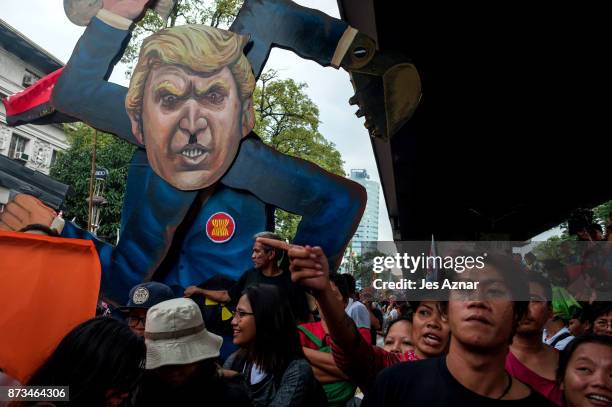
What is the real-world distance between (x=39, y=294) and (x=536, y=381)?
2.26m

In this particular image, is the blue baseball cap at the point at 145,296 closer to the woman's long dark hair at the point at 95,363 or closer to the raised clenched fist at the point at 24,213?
the woman's long dark hair at the point at 95,363

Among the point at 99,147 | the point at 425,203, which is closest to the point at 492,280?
the point at 99,147

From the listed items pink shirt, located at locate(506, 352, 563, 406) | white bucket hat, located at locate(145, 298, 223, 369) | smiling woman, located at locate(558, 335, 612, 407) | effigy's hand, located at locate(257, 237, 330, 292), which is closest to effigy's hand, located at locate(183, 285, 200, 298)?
white bucket hat, located at locate(145, 298, 223, 369)

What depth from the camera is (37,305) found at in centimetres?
189

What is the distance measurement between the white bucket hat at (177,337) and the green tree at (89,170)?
461 centimetres

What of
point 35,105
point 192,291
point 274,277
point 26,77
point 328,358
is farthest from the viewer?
point 26,77

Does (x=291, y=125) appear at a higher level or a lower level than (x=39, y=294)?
higher

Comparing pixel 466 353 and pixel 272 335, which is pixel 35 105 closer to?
pixel 272 335

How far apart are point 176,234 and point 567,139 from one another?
659 cm

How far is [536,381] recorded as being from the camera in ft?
7.27

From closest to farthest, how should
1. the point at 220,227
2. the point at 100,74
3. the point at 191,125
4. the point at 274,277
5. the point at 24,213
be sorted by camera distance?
the point at 274,277
the point at 220,227
the point at 191,125
the point at 24,213
the point at 100,74

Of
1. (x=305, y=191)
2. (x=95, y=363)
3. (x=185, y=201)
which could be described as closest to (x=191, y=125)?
(x=185, y=201)

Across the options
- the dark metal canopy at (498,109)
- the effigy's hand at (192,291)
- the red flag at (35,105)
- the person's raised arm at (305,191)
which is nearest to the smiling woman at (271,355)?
the person's raised arm at (305,191)

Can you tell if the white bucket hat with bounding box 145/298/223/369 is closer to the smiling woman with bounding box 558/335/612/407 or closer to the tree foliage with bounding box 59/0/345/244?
the smiling woman with bounding box 558/335/612/407
